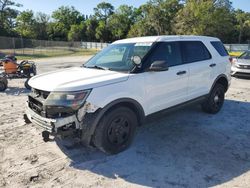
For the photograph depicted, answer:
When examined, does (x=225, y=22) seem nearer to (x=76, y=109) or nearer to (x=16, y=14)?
(x=76, y=109)

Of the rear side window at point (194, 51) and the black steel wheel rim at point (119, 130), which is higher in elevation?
the rear side window at point (194, 51)

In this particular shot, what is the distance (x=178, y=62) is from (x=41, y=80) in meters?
2.53

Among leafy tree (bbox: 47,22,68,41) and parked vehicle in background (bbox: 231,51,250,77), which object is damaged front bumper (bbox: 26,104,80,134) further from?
leafy tree (bbox: 47,22,68,41)

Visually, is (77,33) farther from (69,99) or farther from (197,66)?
(69,99)

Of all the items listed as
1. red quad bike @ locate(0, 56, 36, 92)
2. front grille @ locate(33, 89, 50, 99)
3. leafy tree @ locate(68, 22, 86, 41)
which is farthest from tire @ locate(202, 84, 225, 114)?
leafy tree @ locate(68, 22, 86, 41)

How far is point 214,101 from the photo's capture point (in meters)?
6.51

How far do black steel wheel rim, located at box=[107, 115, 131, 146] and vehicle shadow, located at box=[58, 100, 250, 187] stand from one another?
0.23 meters

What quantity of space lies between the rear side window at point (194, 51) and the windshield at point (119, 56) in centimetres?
95

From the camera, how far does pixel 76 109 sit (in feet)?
12.7

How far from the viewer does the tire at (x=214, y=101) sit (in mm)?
6371

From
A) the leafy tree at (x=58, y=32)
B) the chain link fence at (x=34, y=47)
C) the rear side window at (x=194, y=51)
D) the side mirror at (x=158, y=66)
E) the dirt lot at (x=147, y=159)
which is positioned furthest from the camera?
the leafy tree at (x=58, y=32)

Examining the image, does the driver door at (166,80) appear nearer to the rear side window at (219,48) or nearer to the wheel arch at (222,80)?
the wheel arch at (222,80)

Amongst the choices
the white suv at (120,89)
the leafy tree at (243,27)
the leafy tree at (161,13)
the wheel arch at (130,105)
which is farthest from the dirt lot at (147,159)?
the leafy tree at (243,27)

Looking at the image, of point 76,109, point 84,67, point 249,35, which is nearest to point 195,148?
point 76,109
